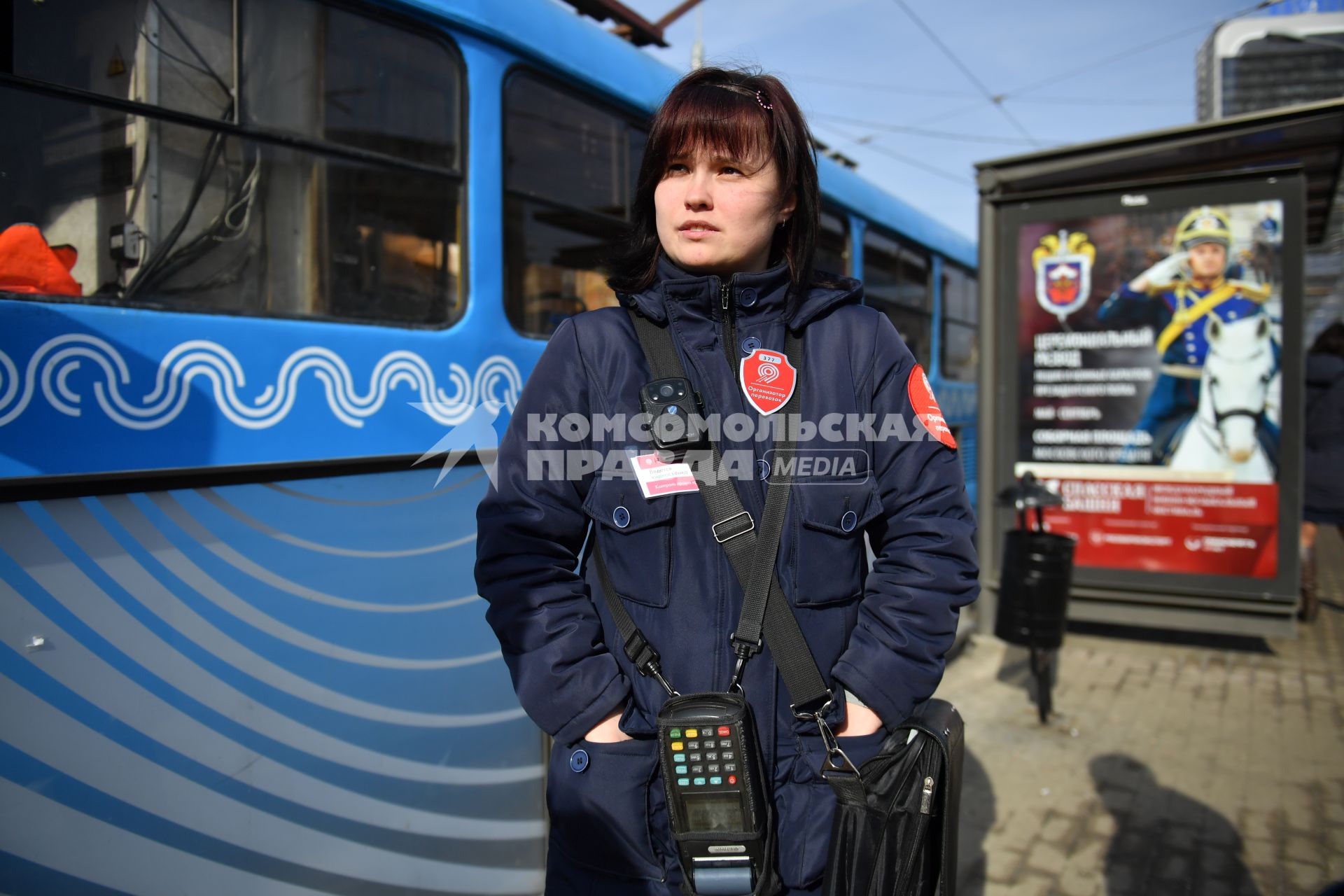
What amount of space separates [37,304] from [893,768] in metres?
1.80

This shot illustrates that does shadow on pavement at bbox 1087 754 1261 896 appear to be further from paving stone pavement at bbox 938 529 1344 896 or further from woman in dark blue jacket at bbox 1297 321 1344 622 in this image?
woman in dark blue jacket at bbox 1297 321 1344 622

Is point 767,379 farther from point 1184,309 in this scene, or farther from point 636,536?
point 1184,309

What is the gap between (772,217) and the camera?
5.21ft

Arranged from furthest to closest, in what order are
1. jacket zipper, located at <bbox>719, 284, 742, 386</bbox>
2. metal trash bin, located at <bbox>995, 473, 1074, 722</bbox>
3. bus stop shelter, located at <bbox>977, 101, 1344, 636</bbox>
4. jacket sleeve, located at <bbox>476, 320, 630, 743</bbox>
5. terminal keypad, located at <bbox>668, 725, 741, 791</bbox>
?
bus stop shelter, located at <bbox>977, 101, 1344, 636</bbox>
metal trash bin, located at <bbox>995, 473, 1074, 722</bbox>
jacket zipper, located at <bbox>719, 284, 742, 386</bbox>
jacket sleeve, located at <bbox>476, 320, 630, 743</bbox>
terminal keypad, located at <bbox>668, 725, 741, 791</bbox>

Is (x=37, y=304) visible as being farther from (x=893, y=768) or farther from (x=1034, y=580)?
(x=1034, y=580)

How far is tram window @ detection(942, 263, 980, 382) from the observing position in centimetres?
758

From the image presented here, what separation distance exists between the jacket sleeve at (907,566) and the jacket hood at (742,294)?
126 millimetres

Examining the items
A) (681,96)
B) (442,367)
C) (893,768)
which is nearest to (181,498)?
(442,367)

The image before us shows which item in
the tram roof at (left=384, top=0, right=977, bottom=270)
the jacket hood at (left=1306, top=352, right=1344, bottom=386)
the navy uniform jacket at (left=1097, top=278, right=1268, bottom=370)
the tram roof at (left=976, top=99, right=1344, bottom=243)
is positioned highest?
the tram roof at (left=976, top=99, right=1344, bottom=243)

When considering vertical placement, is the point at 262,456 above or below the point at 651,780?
above

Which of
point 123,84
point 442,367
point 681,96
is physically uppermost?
point 123,84

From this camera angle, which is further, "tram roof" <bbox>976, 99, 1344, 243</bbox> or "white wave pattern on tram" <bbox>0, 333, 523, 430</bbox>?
"tram roof" <bbox>976, 99, 1344, 243</bbox>

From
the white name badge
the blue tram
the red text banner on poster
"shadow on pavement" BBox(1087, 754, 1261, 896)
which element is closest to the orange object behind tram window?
the blue tram

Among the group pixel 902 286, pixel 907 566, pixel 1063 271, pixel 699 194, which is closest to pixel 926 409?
pixel 907 566
